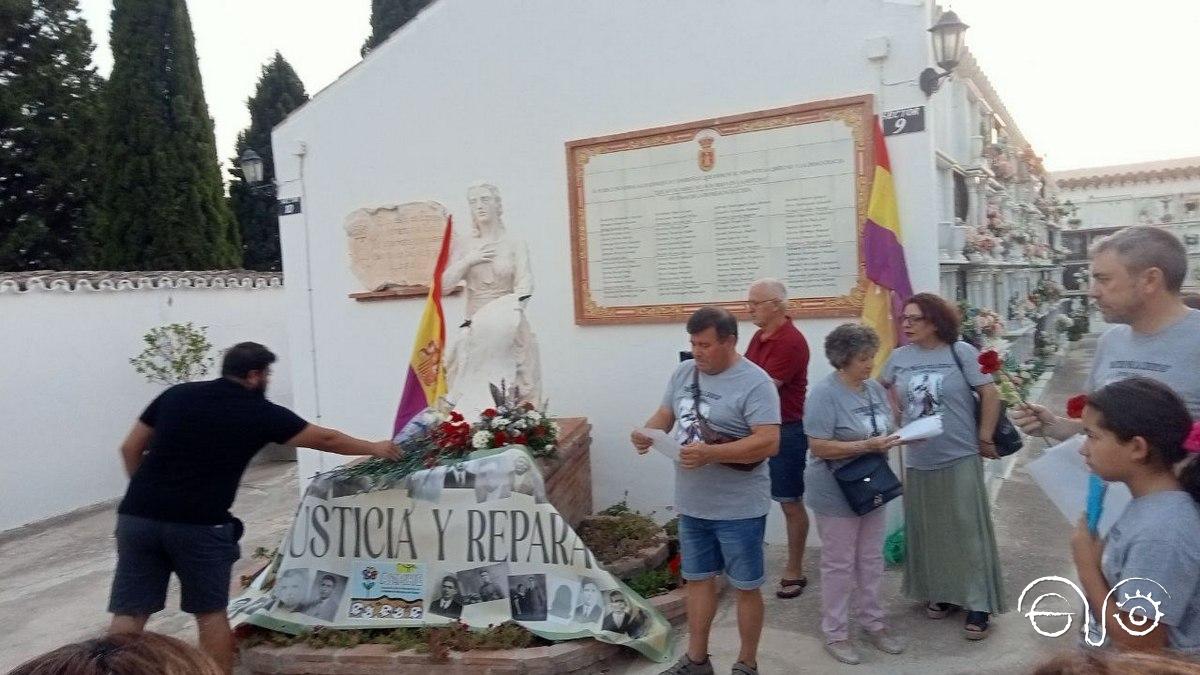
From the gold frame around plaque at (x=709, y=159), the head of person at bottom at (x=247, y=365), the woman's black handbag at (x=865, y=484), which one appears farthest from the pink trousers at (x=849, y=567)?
the head of person at bottom at (x=247, y=365)

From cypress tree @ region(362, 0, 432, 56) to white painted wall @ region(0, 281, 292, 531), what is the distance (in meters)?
9.63

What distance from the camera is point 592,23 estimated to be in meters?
6.35

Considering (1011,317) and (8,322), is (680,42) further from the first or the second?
(8,322)

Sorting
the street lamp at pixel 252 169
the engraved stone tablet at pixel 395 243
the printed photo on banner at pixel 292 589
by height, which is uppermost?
the street lamp at pixel 252 169

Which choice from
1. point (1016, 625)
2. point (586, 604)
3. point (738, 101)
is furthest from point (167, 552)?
point (738, 101)

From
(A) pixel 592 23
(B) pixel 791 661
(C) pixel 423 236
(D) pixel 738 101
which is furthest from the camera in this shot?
(C) pixel 423 236

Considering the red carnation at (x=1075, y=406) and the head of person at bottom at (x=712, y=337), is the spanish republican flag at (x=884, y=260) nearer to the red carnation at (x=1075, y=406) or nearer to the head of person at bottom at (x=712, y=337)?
the head of person at bottom at (x=712, y=337)

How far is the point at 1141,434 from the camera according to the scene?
1938 mm

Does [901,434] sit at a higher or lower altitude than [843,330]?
lower

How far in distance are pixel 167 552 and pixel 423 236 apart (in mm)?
4084

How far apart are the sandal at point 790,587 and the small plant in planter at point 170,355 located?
827 cm

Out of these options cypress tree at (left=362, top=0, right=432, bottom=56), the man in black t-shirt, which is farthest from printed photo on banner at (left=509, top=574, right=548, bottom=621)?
cypress tree at (left=362, top=0, right=432, bottom=56)

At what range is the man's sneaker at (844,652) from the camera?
148 inches

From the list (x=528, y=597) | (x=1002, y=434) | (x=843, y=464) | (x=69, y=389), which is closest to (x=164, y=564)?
(x=528, y=597)
